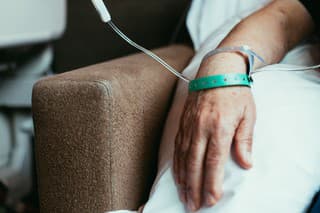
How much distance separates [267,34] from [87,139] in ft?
1.12

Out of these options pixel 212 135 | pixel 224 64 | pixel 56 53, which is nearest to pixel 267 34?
pixel 224 64

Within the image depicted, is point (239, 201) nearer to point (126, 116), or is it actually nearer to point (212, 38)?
point (126, 116)

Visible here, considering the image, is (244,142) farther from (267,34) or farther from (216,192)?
(267,34)

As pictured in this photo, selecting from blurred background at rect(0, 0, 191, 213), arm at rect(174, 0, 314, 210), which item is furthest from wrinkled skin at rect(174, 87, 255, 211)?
blurred background at rect(0, 0, 191, 213)

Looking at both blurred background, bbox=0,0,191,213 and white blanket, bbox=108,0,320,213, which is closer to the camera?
white blanket, bbox=108,0,320,213

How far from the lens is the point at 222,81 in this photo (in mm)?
550

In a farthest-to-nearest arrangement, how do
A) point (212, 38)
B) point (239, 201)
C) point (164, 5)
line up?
point (164, 5), point (212, 38), point (239, 201)

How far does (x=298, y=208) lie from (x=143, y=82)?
28 cm

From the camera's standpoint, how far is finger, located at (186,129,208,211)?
0.52m

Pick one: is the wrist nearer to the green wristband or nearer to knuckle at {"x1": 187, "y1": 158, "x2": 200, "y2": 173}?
the green wristband

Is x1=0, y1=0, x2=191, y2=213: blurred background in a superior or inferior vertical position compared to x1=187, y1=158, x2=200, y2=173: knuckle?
inferior

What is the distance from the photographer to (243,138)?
1.70 feet

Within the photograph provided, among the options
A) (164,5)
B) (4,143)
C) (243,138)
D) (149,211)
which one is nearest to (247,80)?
(243,138)

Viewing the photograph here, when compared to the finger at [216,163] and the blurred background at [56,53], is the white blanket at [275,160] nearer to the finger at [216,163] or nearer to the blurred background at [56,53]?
the finger at [216,163]
